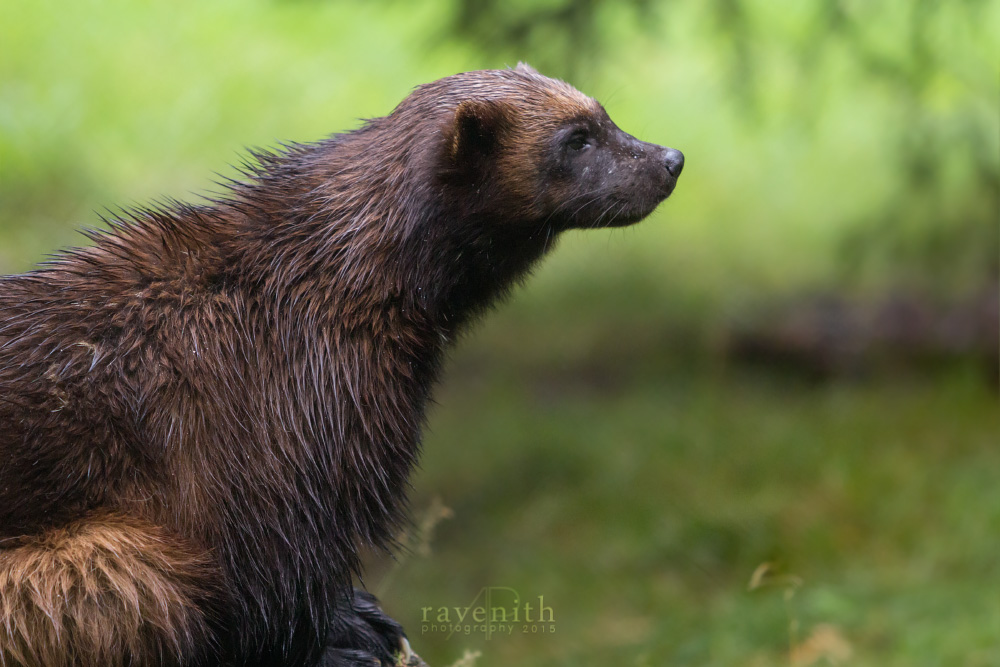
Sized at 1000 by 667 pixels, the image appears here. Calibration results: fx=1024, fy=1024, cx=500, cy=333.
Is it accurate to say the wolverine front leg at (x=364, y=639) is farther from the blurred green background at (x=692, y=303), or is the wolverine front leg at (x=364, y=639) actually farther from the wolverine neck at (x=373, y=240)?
the blurred green background at (x=692, y=303)

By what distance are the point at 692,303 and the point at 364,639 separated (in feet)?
17.8

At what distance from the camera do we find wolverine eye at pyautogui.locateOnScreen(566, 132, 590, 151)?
10.8 ft

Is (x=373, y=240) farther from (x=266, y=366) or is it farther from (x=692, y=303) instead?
(x=692, y=303)

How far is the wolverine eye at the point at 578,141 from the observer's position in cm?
328

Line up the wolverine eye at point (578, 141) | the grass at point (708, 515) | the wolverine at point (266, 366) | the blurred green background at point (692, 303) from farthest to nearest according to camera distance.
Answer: the blurred green background at point (692, 303) → the grass at point (708, 515) → the wolverine eye at point (578, 141) → the wolverine at point (266, 366)

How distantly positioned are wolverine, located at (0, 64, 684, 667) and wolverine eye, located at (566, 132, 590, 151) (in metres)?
0.02

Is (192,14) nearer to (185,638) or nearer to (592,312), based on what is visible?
(592,312)

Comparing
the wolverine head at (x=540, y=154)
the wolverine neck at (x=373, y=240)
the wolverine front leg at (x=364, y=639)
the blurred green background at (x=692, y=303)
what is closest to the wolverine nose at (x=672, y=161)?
the wolverine head at (x=540, y=154)

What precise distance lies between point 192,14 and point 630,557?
18.3ft

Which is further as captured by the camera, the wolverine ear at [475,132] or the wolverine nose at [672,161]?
the wolverine nose at [672,161]

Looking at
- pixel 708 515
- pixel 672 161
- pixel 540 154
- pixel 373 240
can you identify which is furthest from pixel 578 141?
pixel 708 515

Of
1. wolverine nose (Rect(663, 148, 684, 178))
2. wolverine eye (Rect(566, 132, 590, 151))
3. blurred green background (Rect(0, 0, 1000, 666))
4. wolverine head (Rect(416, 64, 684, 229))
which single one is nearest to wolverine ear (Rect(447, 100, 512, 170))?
wolverine head (Rect(416, 64, 684, 229))

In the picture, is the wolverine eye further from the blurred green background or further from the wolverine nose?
the blurred green background

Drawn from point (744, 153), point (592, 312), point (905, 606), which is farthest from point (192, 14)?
point (905, 606)
